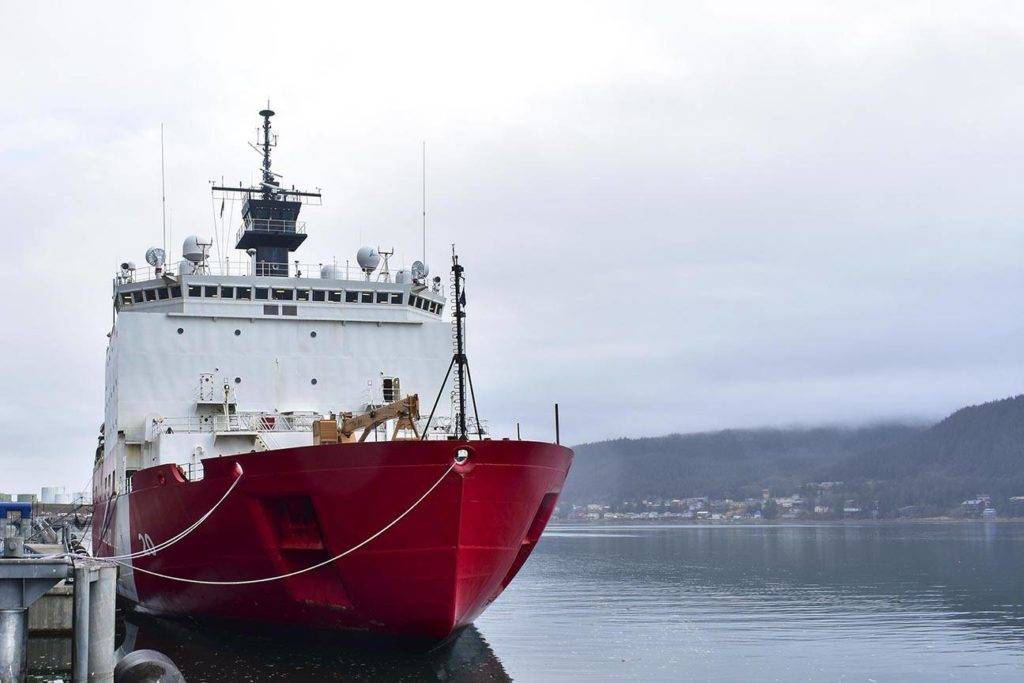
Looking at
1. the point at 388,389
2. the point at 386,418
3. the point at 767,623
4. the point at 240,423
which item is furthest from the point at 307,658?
the point at 767,623

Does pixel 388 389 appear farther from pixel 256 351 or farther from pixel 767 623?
pixel 767 623

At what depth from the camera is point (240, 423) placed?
24.9m

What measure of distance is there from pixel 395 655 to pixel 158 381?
9.43 m

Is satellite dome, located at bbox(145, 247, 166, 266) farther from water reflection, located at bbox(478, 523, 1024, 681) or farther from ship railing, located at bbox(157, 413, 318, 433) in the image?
water reflection, located at bbox(478, 523, 1024, 681)

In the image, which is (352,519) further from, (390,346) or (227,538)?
(390,346)

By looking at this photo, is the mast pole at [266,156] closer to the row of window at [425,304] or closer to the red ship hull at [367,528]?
the row of window at [425,304]

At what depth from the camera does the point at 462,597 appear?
18.8 m

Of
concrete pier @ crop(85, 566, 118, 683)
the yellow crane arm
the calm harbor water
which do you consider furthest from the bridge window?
concrete pier @ crop(85, 566, 118, 683)

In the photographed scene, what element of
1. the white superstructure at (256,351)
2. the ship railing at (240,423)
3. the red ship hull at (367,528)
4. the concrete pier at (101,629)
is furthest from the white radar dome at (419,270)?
the concrete pier at (101,629)

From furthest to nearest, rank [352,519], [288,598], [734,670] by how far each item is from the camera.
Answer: [734,670], [288,598], [352,519]

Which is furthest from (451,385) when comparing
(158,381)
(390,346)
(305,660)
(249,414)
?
(305,660)

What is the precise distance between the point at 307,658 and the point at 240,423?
6667mm

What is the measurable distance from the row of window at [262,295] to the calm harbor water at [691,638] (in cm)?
744

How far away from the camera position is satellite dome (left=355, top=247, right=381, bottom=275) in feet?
91.2
